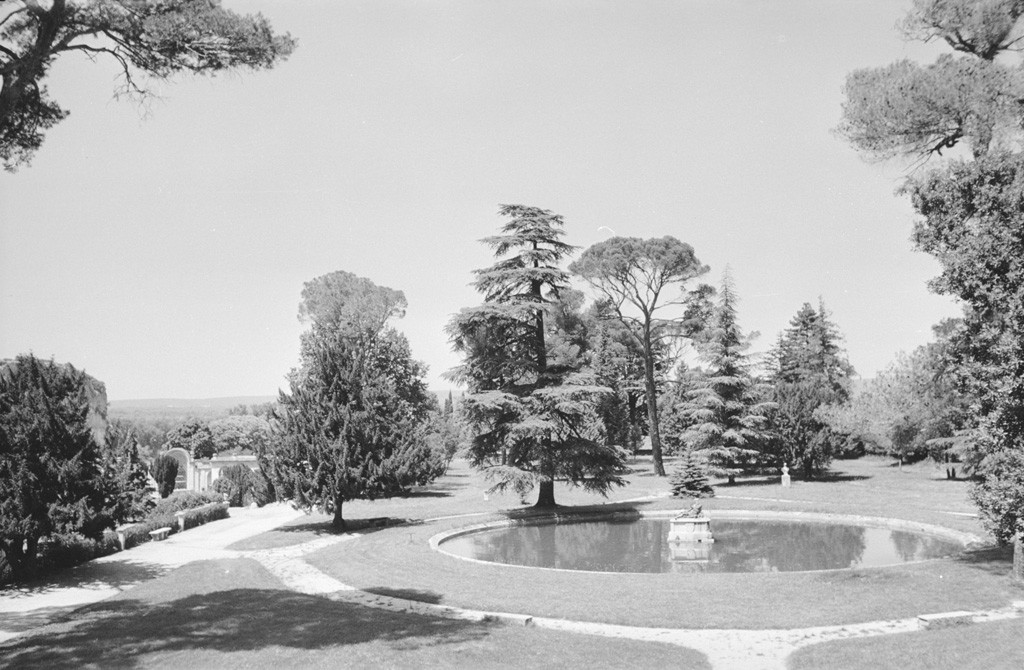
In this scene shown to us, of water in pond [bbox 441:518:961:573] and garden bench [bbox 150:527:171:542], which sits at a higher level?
water in pond [bbox 441:518:961:573]

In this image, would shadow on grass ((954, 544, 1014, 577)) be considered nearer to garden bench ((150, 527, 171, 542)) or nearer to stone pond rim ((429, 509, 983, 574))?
stone pond rim ((429, 509, 983, 574))

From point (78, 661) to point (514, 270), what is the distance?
18.9 metres

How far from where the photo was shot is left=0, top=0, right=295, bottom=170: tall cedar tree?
9898mm

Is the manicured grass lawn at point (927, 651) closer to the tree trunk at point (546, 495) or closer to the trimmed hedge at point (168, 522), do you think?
the tree trunk at point (546, 495)

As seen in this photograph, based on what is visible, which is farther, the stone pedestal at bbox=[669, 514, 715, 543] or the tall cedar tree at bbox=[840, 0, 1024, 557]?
the stone pedestal at bbox=[669, 514, 715, 543]

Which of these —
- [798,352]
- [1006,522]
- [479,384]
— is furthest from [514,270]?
[798,352]

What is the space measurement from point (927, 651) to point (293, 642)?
876 centimetres

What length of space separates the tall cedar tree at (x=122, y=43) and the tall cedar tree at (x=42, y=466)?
6190mm

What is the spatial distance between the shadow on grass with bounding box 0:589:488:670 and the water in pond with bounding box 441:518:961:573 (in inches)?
265

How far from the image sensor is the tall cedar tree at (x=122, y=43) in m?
9.90

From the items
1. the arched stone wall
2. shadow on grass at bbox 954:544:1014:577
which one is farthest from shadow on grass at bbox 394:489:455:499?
A: shadow on grass at bbox 954:544:1014:577

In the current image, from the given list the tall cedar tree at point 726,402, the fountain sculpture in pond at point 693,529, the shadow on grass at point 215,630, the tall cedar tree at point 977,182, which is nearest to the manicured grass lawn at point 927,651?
the tall cedar tree at point 977,182

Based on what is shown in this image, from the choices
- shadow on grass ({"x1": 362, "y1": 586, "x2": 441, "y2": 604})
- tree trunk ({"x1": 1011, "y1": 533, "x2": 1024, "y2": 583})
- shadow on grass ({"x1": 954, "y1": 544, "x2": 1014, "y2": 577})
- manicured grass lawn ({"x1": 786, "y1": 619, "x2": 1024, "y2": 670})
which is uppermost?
tree trunk ({"x1": 1011, "y1": 533, "x2": 1024, "y2": 583})

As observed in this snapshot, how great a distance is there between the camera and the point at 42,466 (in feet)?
49.6
